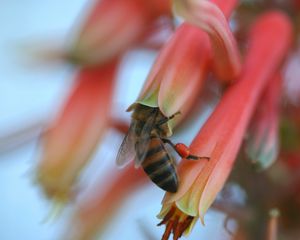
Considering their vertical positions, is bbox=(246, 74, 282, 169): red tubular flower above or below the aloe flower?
below

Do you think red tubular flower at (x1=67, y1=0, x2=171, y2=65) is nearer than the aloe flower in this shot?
No

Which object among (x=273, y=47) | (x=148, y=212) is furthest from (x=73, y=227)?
(x=273, y=47)

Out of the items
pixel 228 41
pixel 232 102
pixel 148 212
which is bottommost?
pixel 148 212

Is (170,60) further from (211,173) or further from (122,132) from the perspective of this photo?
(122,132)

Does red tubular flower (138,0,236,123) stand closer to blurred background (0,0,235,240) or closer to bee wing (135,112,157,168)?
bee wing (135,112,157,168)

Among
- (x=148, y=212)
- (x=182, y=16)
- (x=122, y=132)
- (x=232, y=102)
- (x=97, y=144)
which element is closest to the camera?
(x=182, y=16)

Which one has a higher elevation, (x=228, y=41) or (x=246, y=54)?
(x=228, y=41)

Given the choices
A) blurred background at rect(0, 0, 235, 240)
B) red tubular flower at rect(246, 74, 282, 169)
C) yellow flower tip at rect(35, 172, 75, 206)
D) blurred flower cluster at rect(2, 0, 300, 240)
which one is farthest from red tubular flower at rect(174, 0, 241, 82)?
yellow flower tip at rect(35, 172, 75, 206)

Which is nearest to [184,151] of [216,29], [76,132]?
[216,29]
